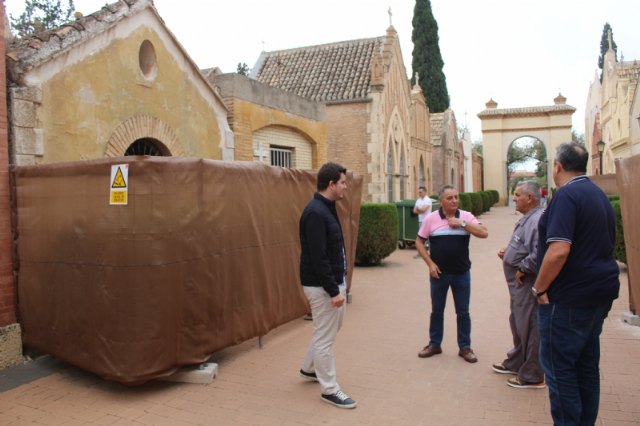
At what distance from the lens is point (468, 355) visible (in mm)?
6078

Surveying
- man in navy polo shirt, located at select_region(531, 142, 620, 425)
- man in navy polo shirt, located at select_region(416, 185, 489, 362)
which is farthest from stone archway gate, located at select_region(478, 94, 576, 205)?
man in navy polo shirt, located at select_region(531, 142, 620, 425)

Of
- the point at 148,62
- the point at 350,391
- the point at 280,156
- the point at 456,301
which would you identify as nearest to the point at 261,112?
the point at 280,156

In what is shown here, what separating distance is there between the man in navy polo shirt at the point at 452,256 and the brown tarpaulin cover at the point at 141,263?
1.98 metres

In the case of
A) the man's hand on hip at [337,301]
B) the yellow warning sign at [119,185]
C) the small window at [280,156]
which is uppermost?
the small window at [280,156]

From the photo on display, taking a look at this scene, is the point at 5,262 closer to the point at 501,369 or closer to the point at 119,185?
the point at 119,185

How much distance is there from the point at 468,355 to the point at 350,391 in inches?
61.7

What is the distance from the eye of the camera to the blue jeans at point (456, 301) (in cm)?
607

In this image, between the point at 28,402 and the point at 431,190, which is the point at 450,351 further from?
the point at 431,190

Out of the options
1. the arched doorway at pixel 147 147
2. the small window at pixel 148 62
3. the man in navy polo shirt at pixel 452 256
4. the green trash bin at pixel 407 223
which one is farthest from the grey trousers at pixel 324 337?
the green trash bin at pixel 407 223

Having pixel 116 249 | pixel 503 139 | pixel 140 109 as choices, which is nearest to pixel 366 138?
pixel 140 109

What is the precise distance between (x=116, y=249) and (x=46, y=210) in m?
1.23

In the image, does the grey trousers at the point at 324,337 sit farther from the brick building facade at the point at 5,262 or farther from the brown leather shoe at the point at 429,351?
the brick building facade at the point at 5,262

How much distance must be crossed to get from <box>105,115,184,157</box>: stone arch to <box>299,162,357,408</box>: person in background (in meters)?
4.17

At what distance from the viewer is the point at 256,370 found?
19.4 ft
